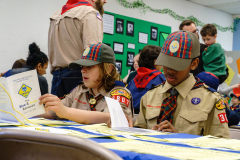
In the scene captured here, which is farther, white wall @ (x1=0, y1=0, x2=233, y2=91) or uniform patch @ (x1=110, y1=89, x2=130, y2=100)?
white wall @ (x1=0, y1=0, x2=233, y2=91)

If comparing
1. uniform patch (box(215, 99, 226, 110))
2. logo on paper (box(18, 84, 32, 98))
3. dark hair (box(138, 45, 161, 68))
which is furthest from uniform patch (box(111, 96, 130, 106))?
dark hair (box(138, 45, 161, 68))

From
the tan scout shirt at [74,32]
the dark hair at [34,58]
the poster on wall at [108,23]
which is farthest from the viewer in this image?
the poster on wall at [108,23]

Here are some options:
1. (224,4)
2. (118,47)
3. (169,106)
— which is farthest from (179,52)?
(224,4)

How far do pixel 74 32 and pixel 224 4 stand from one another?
697 cm

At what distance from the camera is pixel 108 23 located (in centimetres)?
602

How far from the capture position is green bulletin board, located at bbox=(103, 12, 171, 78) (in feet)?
20.2

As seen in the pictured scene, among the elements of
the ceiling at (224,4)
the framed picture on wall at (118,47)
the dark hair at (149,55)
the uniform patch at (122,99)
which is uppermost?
the ceiling at (224,4)

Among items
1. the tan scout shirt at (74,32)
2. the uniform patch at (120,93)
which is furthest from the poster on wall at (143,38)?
the uniform patch at (120,93)

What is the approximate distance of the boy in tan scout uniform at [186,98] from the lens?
1649mm

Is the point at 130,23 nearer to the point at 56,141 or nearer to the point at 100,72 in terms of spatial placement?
the point at 100,72

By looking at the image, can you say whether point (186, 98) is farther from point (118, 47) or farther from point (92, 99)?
point (118, 47)

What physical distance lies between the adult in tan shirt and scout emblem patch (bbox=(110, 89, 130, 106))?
633 mm

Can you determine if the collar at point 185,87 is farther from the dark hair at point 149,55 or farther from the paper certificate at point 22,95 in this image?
the dark hair at point 149,55

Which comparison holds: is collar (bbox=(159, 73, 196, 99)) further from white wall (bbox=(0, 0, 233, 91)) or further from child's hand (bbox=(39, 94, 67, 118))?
white wall (bbox=(0, 0, 233, 91))
